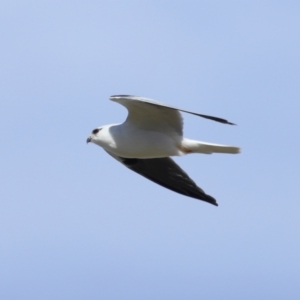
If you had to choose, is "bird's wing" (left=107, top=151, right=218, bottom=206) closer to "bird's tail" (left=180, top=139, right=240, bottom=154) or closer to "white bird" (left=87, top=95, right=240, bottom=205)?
"white bird" (left=87, top=95, right=240, bottom=205)

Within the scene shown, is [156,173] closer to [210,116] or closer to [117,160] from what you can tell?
[117,160]

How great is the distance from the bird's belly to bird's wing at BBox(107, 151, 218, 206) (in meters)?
0.99

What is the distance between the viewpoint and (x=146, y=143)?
12984 mm

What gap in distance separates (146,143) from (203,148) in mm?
735

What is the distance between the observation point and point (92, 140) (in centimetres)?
1350

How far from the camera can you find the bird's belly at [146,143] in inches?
511

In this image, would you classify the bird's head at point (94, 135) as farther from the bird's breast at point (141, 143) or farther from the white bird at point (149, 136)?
the bird's breast at point (141, 143)

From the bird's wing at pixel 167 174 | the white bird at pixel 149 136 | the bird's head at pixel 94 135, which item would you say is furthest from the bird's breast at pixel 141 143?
the bird's wing at pixel 167 174

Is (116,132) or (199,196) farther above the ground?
(116,132)

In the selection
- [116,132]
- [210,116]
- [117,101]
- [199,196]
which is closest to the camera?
[210,116]

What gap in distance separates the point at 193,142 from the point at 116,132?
1020mm

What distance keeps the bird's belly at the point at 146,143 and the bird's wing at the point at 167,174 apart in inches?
38.9

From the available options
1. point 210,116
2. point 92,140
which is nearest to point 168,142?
point 92,140

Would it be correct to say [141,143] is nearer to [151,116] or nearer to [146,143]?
[146,143]
